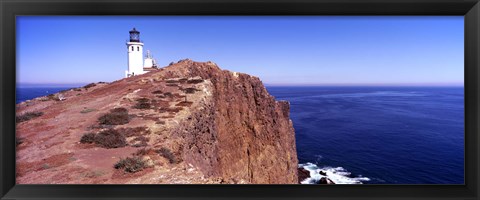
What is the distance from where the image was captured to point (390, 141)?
902 inches

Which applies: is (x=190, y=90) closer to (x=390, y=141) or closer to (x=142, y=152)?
(x=142, y=152)

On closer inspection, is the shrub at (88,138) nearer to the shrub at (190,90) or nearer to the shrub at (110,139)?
the shrub at (110,139)

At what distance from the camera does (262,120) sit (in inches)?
547

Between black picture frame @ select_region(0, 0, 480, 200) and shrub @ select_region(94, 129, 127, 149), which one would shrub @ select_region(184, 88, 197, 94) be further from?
black picture frame @ select_region(0, 0, 480, 200)

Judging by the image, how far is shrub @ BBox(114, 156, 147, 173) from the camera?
145 inches

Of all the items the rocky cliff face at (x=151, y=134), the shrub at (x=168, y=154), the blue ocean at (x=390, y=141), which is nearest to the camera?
the rocky cliff face at (x=151, y=134)

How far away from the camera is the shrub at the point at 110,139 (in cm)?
461

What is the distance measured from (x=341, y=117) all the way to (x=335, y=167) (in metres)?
14.3

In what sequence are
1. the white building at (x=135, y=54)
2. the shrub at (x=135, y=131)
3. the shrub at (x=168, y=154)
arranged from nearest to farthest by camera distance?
the shrub at (x=168, y=154) < the shrub at (x=135, y=131) < the white building at (x=135, y=54)

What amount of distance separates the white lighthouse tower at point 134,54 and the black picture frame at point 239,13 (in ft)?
44.9

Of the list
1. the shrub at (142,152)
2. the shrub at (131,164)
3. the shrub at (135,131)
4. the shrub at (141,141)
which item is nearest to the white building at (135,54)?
the shrub at (135,131)

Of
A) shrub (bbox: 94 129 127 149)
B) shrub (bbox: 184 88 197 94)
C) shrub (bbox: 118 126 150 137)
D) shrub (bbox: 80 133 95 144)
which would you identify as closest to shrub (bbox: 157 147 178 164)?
shrub (bbox: 94 129 127 149)

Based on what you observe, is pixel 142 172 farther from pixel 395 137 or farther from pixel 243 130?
pixel 395 137
